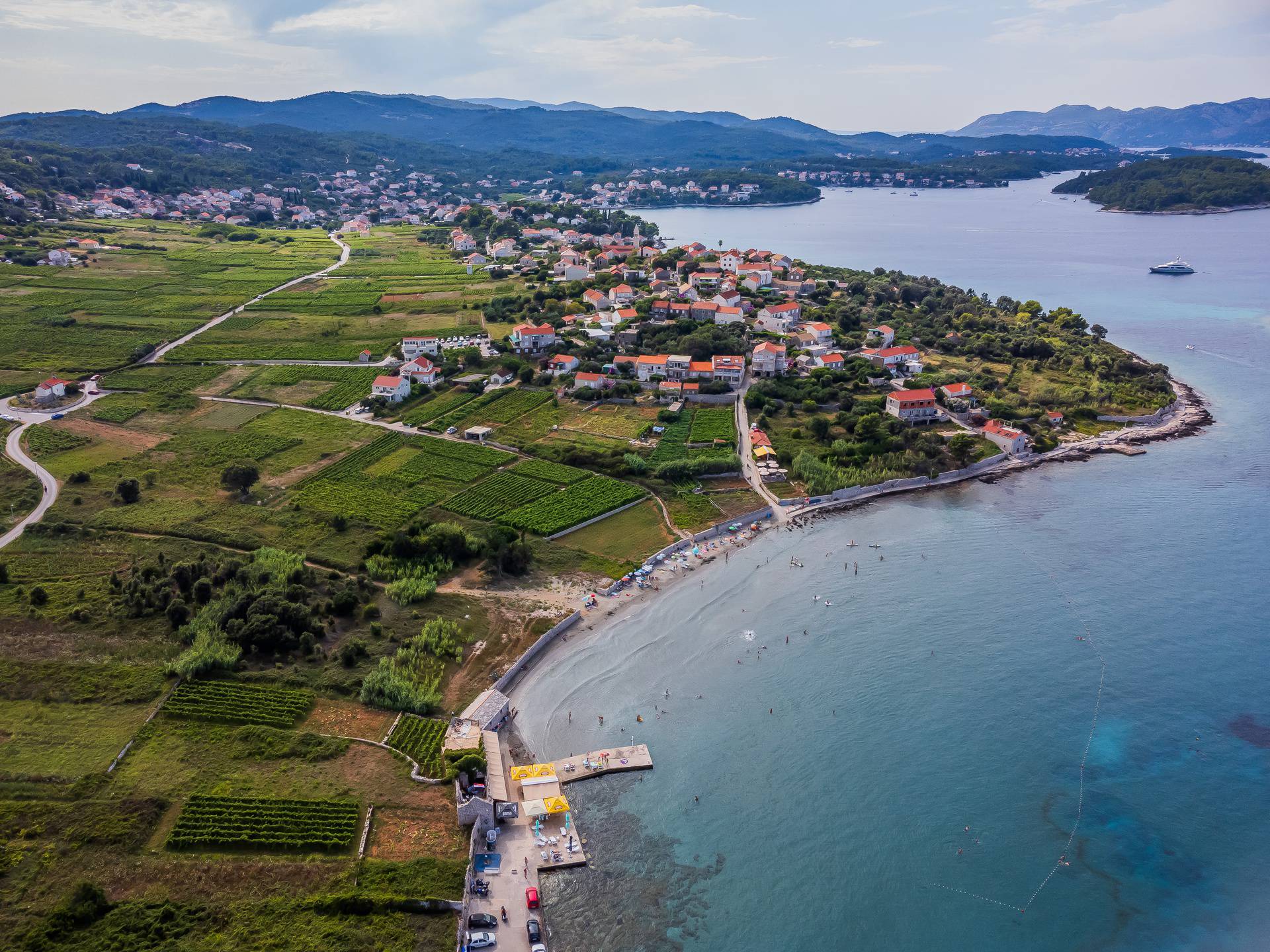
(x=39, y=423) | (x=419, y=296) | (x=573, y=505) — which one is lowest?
(x=573, y=505)

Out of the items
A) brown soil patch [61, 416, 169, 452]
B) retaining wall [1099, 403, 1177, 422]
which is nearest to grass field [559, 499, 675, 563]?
brown soil patch [61, 416, 169, 452]

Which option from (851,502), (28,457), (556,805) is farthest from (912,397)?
(28,457)

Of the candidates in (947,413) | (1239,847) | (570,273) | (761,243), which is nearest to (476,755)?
(1239,847)

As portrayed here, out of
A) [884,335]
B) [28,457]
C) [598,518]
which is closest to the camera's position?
[598,518]

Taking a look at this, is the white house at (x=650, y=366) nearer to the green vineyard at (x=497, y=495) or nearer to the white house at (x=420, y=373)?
the white house at (x=420, y=373)

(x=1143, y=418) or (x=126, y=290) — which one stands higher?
(x=126, y=290)

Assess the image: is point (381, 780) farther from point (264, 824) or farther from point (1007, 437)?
point (1007, 437)
